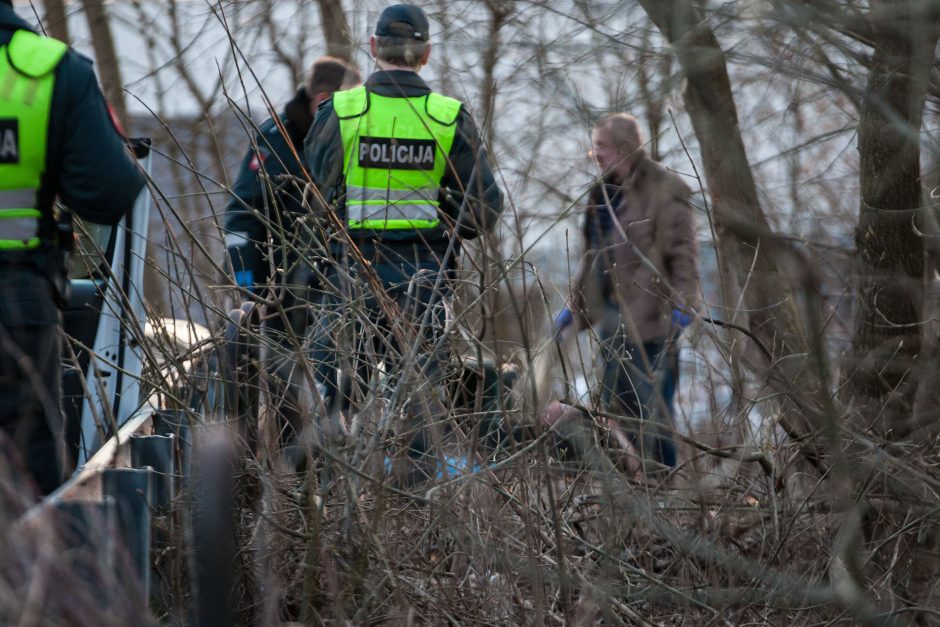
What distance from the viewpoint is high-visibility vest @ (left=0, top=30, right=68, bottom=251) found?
3.36 meters

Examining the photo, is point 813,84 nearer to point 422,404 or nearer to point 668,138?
point 422,404

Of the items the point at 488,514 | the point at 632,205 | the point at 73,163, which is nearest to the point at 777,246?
the point at 488,514

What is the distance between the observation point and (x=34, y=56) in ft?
11.0

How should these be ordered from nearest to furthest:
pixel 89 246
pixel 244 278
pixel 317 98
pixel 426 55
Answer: pixel 426 55
pixel 89 246
pixel 244 278
pixel 317 98

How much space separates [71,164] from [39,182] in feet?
0.39

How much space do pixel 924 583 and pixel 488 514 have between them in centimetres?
131

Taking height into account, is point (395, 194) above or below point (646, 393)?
above

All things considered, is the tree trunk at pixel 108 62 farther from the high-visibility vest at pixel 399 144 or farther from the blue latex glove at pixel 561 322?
the blue latex glove at pixel 561 322

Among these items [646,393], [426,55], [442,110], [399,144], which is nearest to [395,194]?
[399,144]

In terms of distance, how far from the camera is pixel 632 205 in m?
4.91

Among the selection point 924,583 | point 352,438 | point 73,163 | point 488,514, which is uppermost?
point 73,163

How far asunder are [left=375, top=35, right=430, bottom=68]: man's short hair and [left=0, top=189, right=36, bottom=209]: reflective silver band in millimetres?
1039

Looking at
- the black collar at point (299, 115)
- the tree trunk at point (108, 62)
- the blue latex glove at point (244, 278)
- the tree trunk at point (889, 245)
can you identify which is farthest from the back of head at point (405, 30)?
the tree trunk at point (108, 62)

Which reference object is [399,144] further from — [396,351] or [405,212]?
[396,351]
